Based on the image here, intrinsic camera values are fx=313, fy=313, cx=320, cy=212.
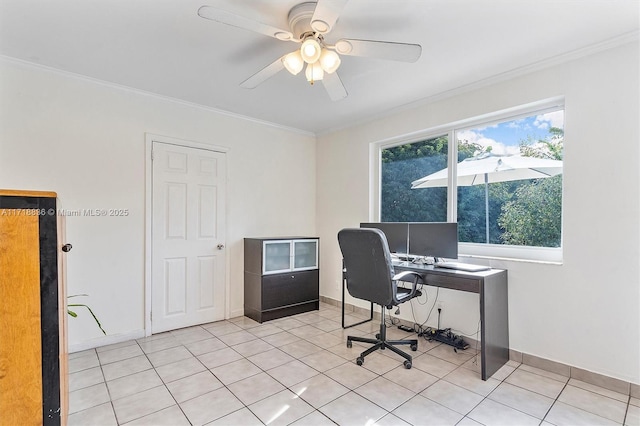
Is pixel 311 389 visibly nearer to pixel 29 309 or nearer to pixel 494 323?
pixel 494 323

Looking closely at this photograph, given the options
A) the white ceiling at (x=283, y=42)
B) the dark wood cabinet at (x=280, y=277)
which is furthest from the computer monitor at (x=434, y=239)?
the dark wood cabinet at (x=280, y=277)

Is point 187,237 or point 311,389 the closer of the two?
point 311,389

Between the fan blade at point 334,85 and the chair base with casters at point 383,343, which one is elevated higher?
the fan blade at point 334,85

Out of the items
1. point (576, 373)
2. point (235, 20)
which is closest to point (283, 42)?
point (235, 20)

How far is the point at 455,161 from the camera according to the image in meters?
3.38

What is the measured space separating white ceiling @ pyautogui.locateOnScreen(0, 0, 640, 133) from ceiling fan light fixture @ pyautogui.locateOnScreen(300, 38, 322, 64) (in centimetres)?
24

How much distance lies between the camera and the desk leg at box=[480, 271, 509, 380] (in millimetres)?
2432

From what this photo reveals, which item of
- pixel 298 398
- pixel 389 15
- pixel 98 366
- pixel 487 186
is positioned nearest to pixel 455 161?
pixel 487 186

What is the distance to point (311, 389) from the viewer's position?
2.26 metres

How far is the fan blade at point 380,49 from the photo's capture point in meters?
1.85

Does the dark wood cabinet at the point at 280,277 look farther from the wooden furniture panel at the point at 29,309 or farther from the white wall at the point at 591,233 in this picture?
the wooden furniture panel at the point at 29,309

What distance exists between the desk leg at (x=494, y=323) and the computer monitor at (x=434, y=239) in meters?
0.45

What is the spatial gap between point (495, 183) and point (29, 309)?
3380mm

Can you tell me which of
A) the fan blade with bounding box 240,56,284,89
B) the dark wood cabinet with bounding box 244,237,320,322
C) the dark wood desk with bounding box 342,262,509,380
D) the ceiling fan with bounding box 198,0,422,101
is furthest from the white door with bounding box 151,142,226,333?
the dark wood desk with bounding box 342,262,509,380
